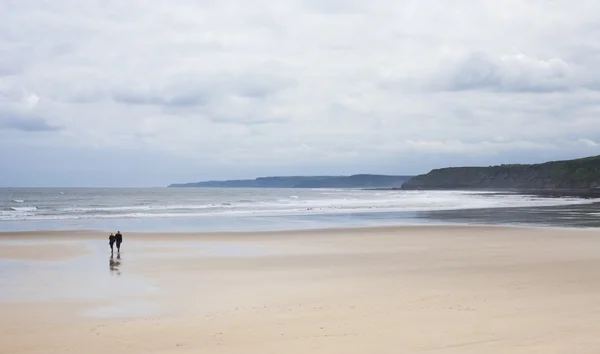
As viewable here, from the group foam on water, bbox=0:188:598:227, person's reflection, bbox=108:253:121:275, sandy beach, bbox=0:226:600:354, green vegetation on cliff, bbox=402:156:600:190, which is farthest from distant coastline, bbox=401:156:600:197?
person's reflection, bbox=108:253:121:275

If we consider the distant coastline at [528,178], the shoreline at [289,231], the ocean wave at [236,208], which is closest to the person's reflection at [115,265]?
the shoreline at [289,231]

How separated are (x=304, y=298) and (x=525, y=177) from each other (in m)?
160

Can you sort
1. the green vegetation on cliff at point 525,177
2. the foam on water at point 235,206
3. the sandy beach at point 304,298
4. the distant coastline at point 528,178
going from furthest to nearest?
1. the green vegetation on cliff at point 525,177
2. the distant coastline at point 528,178
3. the foam on water at point 235,206
4. the sandy beach at point 304,298

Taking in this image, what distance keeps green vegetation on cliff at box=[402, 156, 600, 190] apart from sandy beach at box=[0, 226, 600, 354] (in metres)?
123

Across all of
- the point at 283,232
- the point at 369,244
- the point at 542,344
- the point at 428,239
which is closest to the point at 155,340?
the point at 542,344

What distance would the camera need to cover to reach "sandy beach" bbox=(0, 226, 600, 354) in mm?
9703

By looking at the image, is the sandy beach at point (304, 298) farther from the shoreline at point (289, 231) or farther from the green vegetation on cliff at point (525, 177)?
the green vegetation on cliff at point (525, 177)

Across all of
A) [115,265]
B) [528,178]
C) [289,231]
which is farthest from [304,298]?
[528,178]

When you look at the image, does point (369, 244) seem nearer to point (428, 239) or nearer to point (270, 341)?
point (428, 239)

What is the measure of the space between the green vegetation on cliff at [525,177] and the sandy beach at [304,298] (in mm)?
122829

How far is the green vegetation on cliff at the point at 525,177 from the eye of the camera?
13725cm

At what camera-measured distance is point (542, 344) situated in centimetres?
909

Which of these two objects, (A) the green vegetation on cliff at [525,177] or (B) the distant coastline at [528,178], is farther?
(A) the green vegetation on cliff at [525,177]

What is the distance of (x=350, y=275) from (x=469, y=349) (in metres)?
8.17
